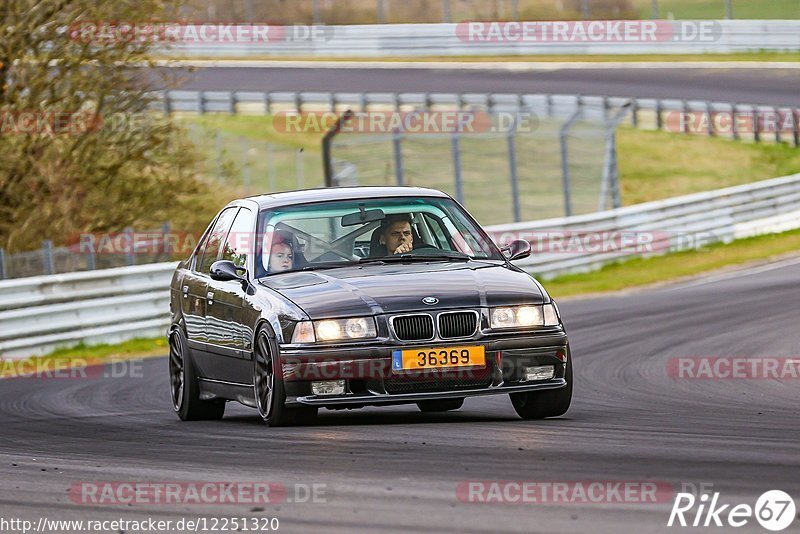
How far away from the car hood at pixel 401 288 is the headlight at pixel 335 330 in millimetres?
40

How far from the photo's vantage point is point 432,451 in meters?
7.64

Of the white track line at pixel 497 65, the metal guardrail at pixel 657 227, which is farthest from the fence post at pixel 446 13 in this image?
the metal guardrail at pixel 657 227

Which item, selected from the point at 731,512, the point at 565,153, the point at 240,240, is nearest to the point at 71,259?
the point at 565,153

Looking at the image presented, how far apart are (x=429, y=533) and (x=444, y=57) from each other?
A: 44.7 meters

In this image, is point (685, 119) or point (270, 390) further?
point (685, 119)

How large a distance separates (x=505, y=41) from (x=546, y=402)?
40.2 metres

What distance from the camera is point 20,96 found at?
22703 mm

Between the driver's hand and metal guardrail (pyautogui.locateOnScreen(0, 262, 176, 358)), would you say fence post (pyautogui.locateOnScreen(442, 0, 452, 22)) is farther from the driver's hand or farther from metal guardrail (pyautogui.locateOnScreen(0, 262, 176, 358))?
the driver's hand

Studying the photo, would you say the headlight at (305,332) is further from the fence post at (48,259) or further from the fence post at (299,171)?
the fence post at (299,171)

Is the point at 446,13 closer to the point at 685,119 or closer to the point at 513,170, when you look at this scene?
the point at 685,119

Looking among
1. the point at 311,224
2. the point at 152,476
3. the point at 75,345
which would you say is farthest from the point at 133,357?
the point at 152,476

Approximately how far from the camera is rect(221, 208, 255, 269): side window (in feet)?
33.5

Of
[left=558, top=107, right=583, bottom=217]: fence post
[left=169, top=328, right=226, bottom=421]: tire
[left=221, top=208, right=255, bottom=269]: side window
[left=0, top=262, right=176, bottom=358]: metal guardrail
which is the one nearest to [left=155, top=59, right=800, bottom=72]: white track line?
[left=558, top=107, right=583, bottom=217]: fence post
